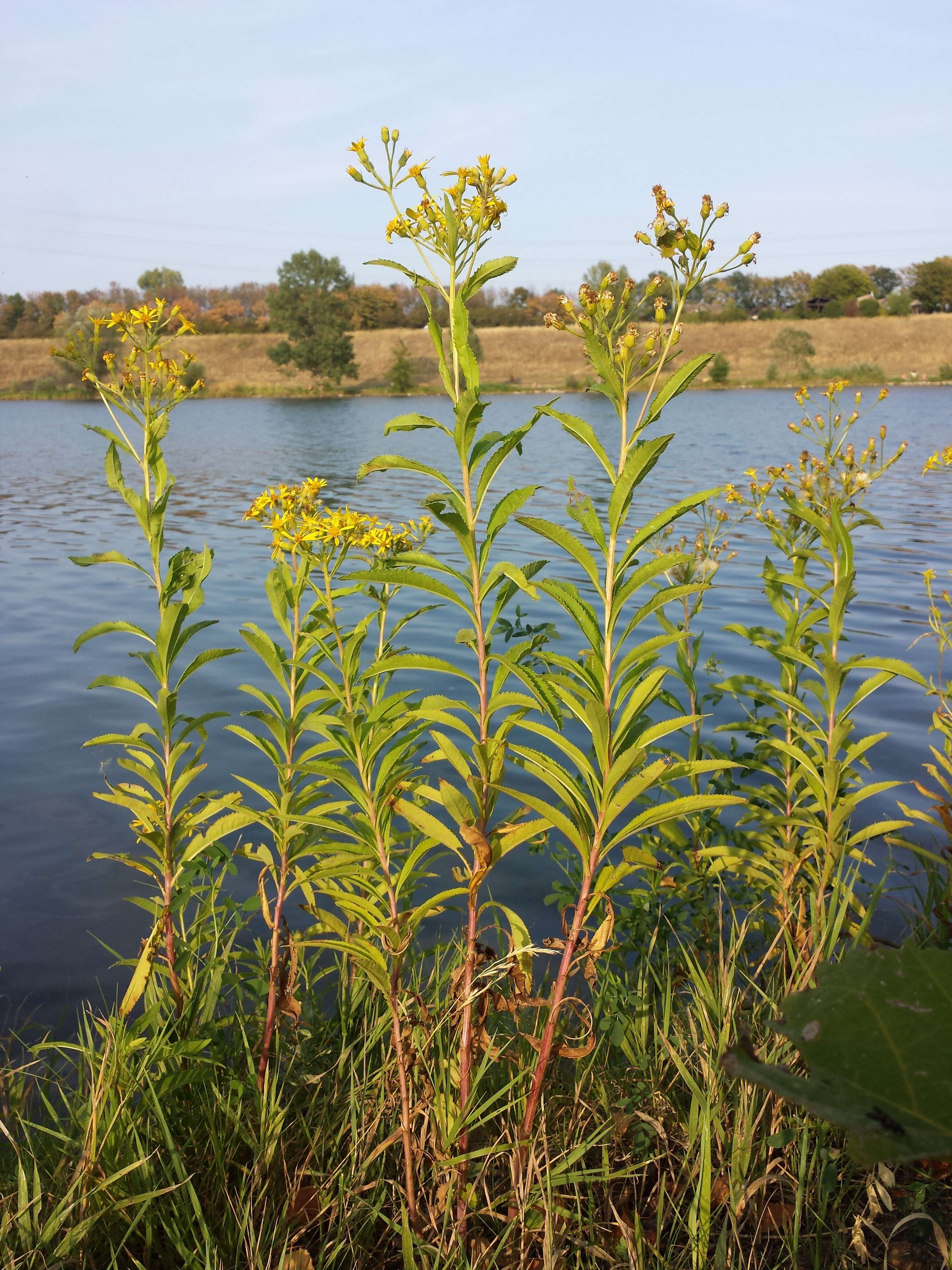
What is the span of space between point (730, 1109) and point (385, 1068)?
738 mm

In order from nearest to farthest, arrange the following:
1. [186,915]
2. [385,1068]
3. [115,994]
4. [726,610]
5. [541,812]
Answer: [541,812], [385,1068], [115,994], [186,915], [726,610]

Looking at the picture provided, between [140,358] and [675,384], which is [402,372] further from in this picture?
[675,384]

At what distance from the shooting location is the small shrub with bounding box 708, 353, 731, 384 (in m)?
50.1

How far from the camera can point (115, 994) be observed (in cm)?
315

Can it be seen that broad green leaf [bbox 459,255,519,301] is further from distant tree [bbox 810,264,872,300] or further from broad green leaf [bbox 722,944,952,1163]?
distant tree [bbox 810,264,872,300]

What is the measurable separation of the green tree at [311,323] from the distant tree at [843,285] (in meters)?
46.6

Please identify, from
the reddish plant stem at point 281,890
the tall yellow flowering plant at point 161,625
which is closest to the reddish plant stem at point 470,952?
the reddish plant stem at point 281,890

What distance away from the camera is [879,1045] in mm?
389

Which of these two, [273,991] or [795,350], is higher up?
[273,991]

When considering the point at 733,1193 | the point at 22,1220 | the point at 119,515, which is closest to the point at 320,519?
the point at 22,1220

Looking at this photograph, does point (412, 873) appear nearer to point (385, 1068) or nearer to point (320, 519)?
point (385, 1068)

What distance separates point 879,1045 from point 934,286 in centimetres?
8795

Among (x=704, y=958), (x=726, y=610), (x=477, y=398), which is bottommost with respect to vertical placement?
(x=726, y=610)

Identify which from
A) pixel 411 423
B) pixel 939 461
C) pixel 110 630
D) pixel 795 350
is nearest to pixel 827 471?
pixel 939 461
